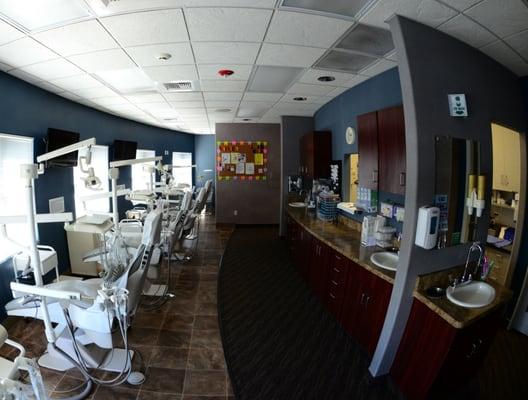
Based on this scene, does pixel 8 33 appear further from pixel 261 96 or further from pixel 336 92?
pixel 336 92

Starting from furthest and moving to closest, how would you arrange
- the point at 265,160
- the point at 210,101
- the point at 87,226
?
the point at 265,160, the point at 210,101, the point at 87,226

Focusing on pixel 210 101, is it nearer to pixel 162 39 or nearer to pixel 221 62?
pixel 221 62

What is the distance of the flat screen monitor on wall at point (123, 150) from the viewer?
197 inches

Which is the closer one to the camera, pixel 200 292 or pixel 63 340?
pixel 63 340

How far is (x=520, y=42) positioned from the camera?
1876mm

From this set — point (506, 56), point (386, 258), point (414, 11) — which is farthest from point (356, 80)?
point (386, 258)

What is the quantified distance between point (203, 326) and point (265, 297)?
847 mm

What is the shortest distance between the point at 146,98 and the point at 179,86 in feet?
3.00

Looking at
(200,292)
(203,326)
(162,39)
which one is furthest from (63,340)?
(162,39)

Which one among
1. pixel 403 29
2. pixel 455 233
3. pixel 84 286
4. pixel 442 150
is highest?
pixel 403 29

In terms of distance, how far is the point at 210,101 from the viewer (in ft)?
13.3

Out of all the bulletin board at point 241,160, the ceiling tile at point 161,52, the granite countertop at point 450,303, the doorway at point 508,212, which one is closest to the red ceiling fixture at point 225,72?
the ceiling tile at point 161,52

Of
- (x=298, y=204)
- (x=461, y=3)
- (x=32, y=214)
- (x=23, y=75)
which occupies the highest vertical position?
(x=23, y=75)

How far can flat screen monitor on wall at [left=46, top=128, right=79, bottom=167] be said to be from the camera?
322 cm
